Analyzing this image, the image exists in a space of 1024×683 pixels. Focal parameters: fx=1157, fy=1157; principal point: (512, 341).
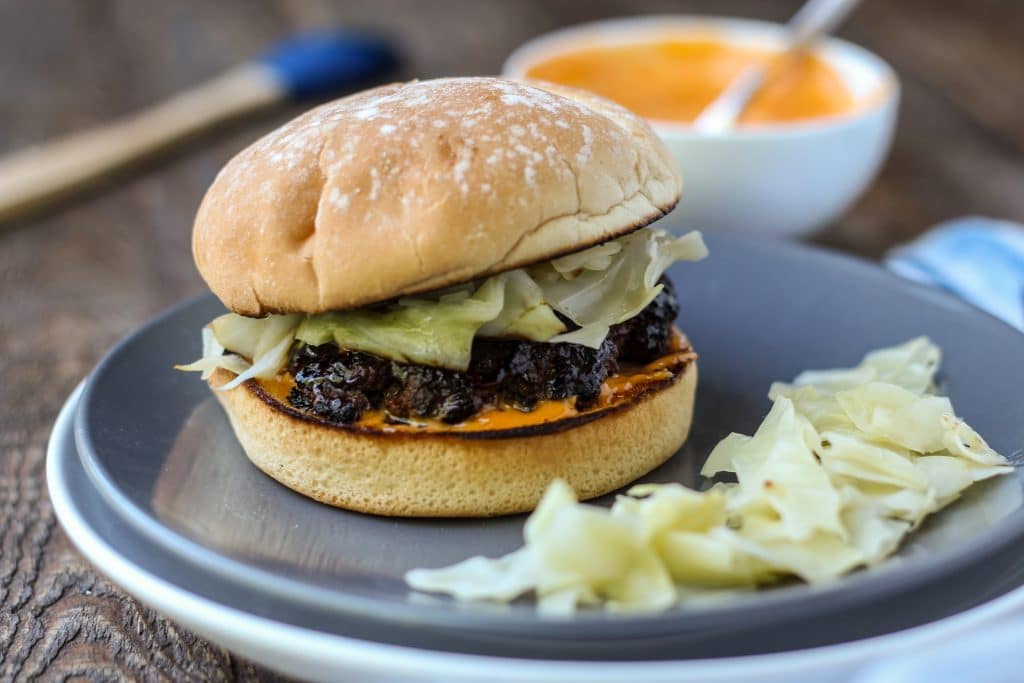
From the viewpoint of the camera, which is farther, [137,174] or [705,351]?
[137,174]

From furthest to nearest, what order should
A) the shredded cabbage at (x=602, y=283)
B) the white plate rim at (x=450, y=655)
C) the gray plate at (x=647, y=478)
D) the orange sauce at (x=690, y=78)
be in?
1. the orange sauce at (x=690, y=78)
2. the shredded cabbage at (x=602, y=283)
3. the gray plate at (x=647, y=478)
4. the white plate rim at (x=450, y=655)

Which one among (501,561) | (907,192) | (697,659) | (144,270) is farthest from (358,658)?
(907,192)

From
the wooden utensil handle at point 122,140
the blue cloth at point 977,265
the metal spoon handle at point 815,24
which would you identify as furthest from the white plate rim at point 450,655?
the wooden utensil handle at point 122,140

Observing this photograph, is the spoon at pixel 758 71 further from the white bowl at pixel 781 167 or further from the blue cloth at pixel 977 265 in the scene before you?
the blue cloth at pixel 977 265

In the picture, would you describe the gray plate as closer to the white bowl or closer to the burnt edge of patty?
the burnt edge of patty

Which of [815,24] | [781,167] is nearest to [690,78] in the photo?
[815,24]

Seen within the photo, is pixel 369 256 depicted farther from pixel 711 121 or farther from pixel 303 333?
pixel 711 121

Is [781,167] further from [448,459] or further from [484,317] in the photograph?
[448,459]
